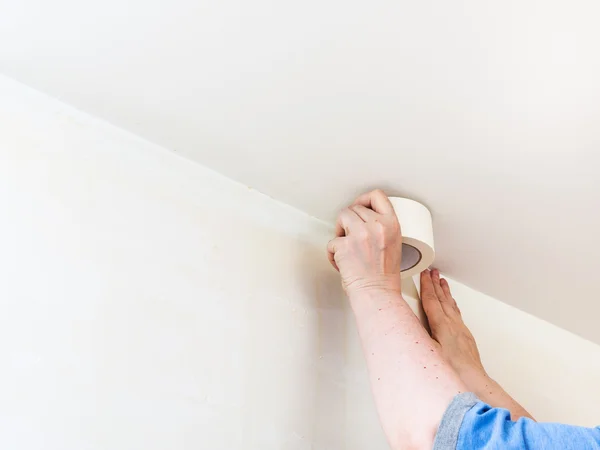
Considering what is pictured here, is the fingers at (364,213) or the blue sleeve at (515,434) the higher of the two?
the fingers at (364,213)

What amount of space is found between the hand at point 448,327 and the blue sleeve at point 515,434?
1.20 ft

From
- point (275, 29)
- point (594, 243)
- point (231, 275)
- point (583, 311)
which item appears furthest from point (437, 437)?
point (583, 311)

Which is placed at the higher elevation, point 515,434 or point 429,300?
point 429,300

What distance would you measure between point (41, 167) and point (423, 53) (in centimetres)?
50

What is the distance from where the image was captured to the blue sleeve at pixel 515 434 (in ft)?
1.60

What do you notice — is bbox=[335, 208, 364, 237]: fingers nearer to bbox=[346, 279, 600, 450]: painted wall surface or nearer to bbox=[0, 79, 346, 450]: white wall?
bbox=[0, 79, 346, 450]: white wall

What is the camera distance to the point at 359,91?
0.70m

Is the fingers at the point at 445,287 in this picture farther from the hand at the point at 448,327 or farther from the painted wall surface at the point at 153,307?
the painted wall surface at the point at 153,307

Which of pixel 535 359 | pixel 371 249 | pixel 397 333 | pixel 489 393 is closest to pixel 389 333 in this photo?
pixel 397 333

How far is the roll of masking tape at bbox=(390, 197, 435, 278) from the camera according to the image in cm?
84

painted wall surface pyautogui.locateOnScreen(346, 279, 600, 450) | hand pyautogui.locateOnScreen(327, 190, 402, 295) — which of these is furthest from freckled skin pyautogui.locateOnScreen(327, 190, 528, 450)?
painted wall surface pyautogui.locateOnScreen(346, 279, 600, 450)

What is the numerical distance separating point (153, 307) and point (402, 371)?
320mm

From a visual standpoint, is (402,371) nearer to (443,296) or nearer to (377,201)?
(377,201)

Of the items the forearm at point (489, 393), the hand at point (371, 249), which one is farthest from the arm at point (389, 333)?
the forearm at point (489, 393)
